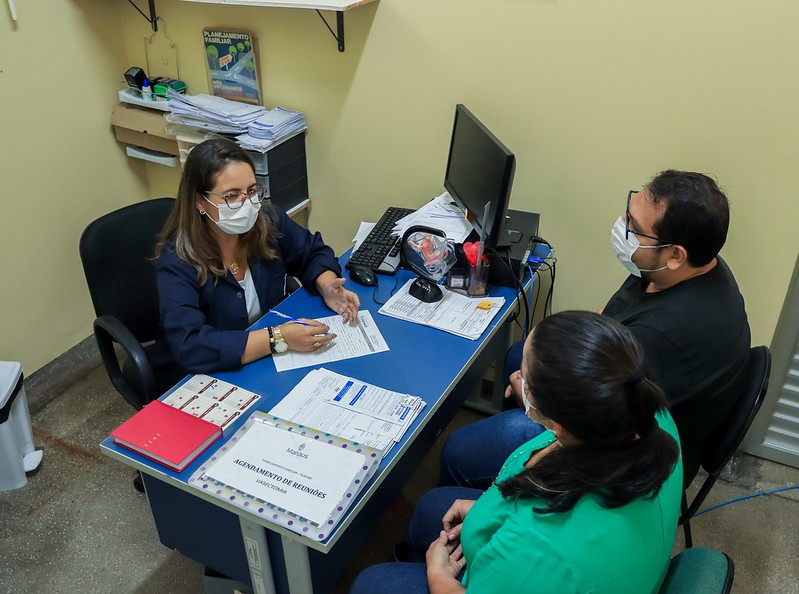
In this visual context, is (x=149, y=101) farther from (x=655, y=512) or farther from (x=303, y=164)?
(x=655, y=512)

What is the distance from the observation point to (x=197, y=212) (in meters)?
1.82

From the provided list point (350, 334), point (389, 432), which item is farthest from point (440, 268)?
point (389, 432)

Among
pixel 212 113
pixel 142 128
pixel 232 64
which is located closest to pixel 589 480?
pixel 212 113

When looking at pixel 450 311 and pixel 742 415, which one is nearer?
pixel 742 415

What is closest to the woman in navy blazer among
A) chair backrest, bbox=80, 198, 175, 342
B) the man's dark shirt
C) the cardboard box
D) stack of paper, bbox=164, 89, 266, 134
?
chair backrest, bbox=80, 198, 175, 342

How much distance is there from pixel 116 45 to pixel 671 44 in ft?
7.20

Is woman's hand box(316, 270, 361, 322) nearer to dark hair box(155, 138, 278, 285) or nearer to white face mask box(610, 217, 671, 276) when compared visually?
dark hair box(155, 138, 278, 285)

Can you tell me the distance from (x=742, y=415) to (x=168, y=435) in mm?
1330

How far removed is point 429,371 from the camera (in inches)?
67.2

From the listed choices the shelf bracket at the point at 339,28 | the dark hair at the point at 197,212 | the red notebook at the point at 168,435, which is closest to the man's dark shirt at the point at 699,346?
the red notebook at the point at 168,435

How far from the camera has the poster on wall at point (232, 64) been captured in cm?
254

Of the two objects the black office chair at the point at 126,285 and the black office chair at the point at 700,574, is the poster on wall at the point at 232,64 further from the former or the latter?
the black office chair at the point at 700,574

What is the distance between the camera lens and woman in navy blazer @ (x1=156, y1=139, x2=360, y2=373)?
66.5 inches

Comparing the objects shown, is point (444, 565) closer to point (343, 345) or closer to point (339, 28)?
point (343, 345)
